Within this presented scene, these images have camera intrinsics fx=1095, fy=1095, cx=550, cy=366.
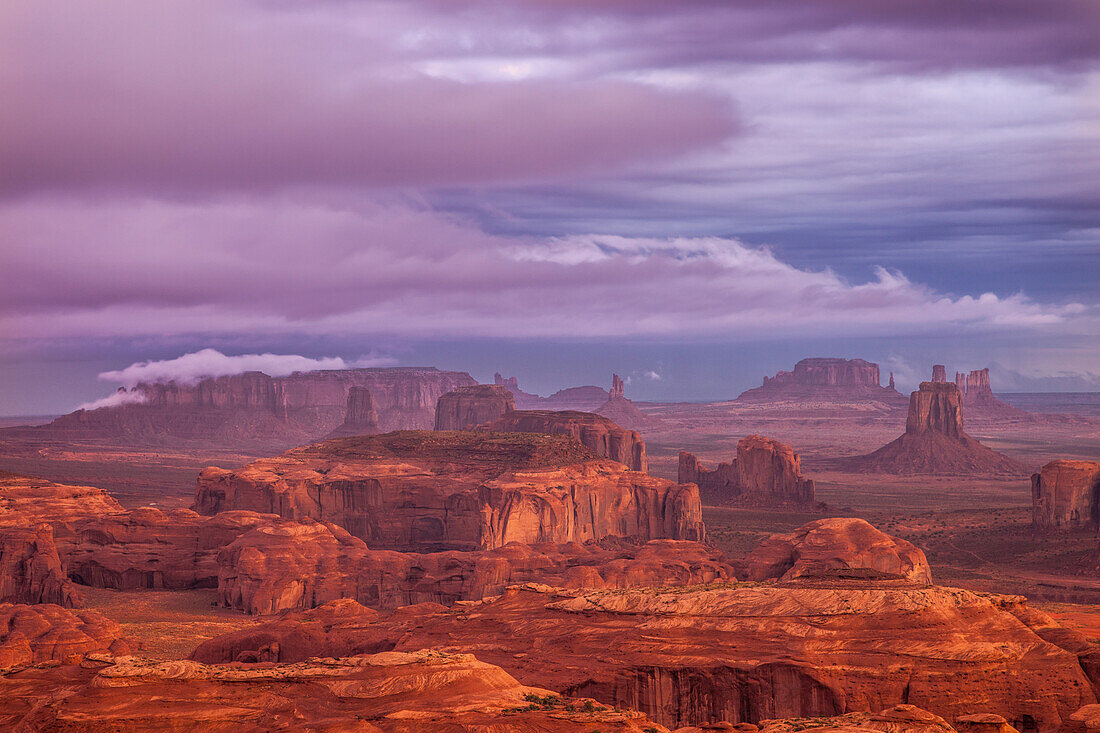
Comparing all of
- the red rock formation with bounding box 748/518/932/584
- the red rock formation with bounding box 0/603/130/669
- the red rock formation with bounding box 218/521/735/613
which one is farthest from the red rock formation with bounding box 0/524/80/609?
the red rock formation with bounding box 748/518/932/584

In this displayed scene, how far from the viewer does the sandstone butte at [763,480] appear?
557 ft

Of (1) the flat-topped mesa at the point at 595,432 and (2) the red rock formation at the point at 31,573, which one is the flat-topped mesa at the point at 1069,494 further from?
(2) the red rock formation at the point at 31,573

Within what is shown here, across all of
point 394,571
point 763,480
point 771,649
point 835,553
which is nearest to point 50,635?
point 394,571

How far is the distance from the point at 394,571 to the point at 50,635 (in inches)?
1136

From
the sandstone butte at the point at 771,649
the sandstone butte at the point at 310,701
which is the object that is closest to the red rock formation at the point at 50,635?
the sandstone butte at the point at 771,649

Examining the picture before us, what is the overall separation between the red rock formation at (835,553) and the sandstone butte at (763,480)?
3426 inches

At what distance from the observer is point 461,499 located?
363ft

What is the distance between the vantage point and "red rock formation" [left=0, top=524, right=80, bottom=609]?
83062mm

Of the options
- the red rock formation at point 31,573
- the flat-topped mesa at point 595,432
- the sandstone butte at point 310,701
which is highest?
the flat-topped mesa at point 595,432

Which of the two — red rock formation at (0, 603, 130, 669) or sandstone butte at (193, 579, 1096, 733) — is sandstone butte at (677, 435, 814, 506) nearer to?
sandstone butte at (193, 579, 1096, 733)

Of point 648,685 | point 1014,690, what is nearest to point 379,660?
point 648,685

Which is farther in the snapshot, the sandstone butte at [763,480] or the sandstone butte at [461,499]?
the sandstone butte at [763,480]

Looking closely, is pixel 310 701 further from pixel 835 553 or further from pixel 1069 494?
pixel 1069 494

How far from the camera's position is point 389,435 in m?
146
